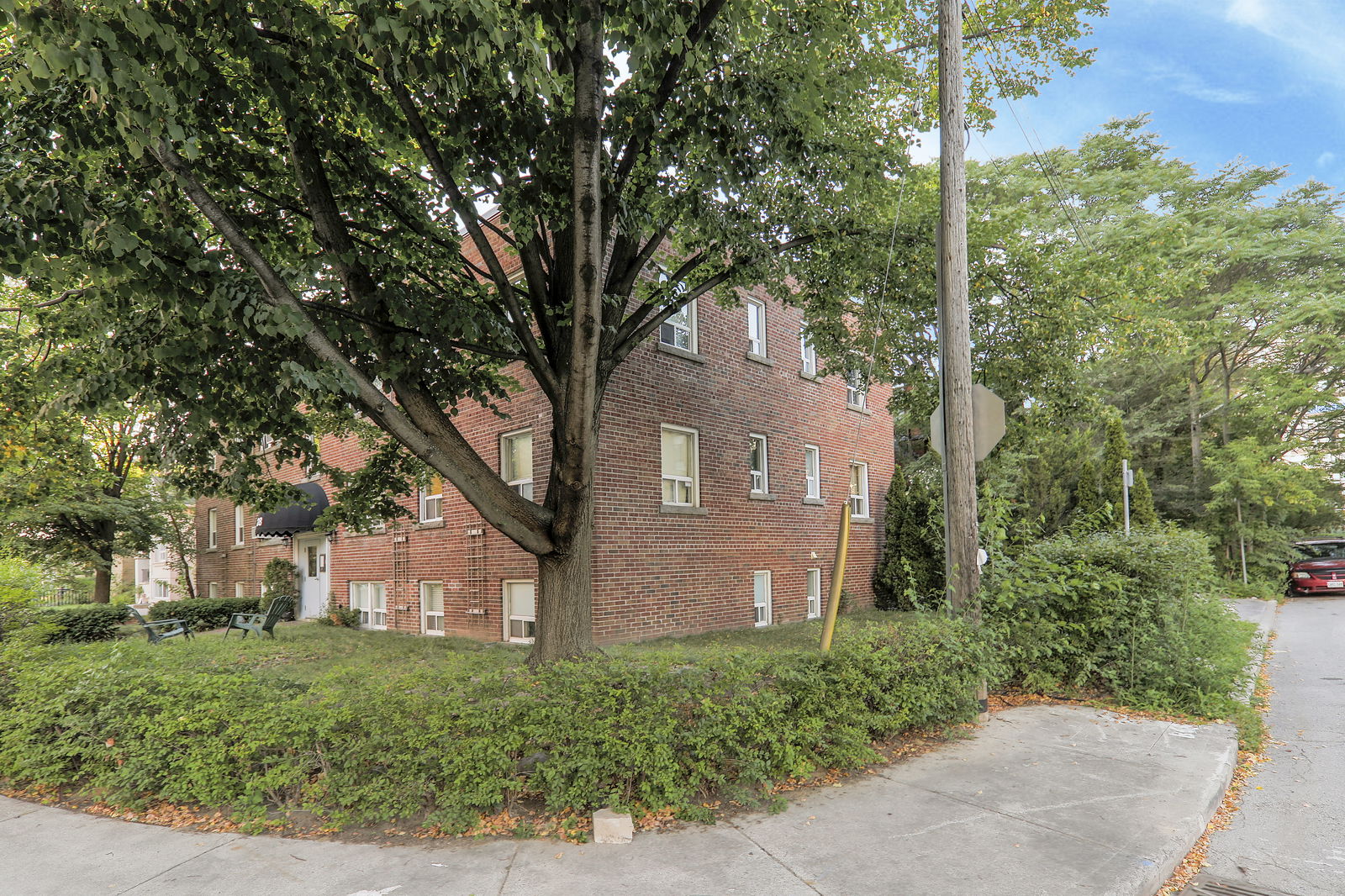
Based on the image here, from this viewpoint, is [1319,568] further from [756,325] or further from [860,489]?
[756,325]

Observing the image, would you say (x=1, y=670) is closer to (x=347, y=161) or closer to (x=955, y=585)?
(x=347, y=161)

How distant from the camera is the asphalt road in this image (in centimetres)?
397

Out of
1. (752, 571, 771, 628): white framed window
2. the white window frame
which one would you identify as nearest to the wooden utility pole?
the white window frame

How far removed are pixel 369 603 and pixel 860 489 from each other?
12.6m

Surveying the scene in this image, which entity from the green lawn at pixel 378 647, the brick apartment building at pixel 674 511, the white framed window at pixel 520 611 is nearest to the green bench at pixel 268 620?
the green lawn at pixel 378 647

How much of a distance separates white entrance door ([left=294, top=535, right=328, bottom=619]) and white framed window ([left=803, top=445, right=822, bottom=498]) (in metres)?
12.3

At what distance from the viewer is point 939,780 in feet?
16.8

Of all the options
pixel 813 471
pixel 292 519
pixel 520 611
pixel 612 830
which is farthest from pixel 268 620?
pixel 813 471

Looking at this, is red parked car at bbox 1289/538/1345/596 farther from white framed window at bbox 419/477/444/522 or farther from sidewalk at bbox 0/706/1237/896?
white framed window at bbox 419/477/444/522

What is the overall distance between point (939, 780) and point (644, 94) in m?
6.10

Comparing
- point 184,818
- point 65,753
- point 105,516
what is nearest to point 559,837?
point 184,818

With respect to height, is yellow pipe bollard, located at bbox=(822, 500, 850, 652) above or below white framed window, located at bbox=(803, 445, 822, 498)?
below

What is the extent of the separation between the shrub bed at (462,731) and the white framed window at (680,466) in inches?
305

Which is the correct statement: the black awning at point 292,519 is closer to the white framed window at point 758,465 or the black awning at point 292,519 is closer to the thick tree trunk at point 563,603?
the white framed window at point 758,465
